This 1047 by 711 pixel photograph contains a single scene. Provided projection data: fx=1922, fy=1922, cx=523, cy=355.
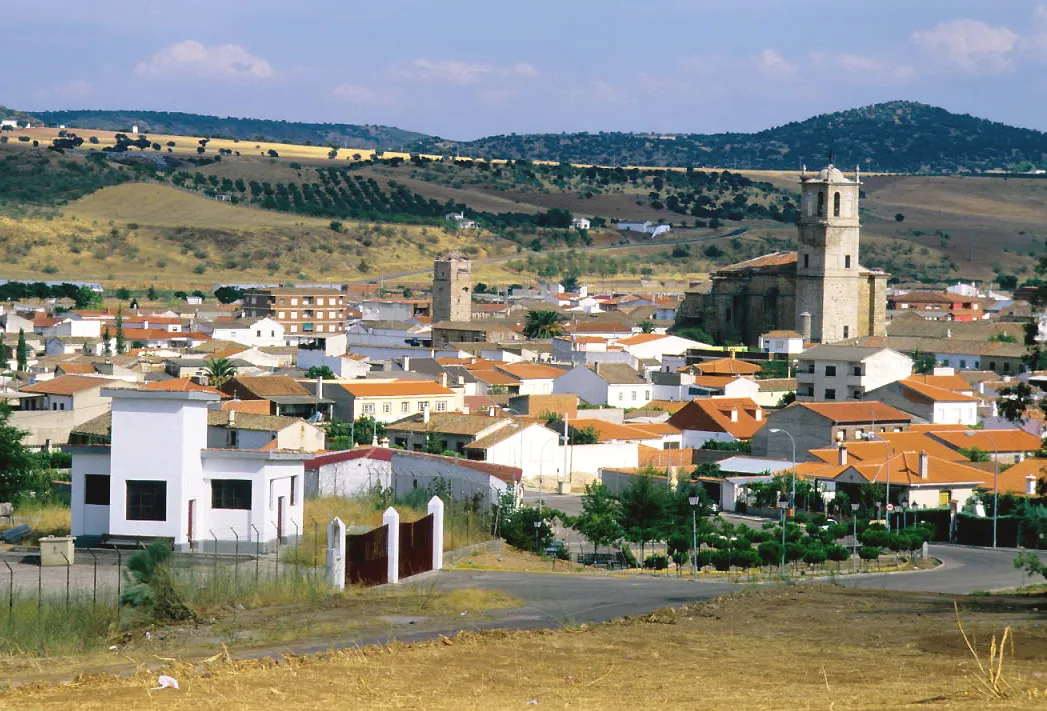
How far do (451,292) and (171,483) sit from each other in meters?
80.0

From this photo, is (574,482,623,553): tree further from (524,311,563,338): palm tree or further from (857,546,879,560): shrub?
(524,311,563,338): palm tree

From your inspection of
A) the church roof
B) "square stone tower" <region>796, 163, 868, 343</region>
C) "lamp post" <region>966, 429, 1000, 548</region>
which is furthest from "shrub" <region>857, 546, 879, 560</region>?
the church roof

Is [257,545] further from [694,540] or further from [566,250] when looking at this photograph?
[566,250]

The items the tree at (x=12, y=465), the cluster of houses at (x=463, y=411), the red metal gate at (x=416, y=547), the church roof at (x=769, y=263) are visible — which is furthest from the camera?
the church roof at (x=769, y=263)

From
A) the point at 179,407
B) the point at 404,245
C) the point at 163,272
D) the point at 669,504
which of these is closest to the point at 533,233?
the point at 404,245

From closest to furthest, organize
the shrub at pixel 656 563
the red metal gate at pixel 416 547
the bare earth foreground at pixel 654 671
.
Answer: the bare earth foreground at pixel 654 671 → the red metal gate at pixel 416 547 → the shrub at pixel 656 563

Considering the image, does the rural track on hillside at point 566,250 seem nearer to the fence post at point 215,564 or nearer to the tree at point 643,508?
the tree at point 643,508

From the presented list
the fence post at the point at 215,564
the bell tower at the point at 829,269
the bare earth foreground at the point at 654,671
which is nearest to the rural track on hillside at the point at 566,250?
the bell tower at the point at 829,269

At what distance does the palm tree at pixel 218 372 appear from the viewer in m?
65.2

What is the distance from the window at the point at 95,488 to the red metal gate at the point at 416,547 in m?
5.51

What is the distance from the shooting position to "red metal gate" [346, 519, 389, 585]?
1078 inches

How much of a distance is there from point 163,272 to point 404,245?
72.4ft

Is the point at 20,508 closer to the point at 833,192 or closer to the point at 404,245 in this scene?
the point at 833,192

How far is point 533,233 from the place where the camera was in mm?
171875
